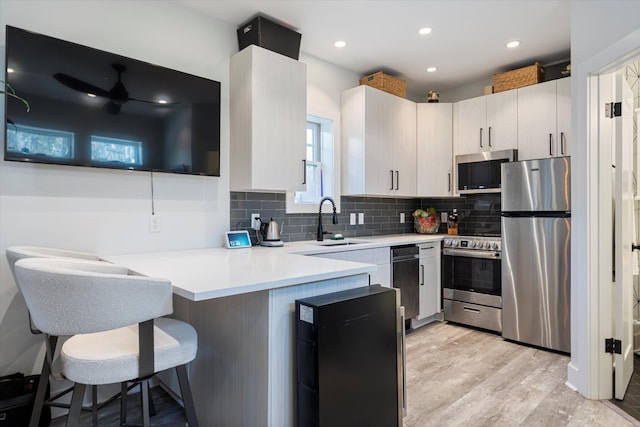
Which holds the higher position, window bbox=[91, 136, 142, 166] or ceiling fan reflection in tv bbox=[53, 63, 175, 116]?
ceiling fan reflection in tv bbox=[53, 63, 175, 116]

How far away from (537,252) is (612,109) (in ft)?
4.33

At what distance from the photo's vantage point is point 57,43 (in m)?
2.05

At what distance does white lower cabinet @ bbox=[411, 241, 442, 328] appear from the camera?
3.72m

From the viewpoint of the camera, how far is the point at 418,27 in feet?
10.00

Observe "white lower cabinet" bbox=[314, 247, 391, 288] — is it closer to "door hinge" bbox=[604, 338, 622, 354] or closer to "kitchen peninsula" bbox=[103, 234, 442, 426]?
"kitchen peninsula" bbox=[103, 234, 442, 426]

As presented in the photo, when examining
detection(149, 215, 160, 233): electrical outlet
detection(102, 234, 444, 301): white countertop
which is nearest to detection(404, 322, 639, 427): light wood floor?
detection(102, 234, 444, 301): white countertop

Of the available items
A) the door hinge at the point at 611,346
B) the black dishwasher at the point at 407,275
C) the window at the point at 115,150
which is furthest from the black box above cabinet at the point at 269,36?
the door hinge at the point at 611,346

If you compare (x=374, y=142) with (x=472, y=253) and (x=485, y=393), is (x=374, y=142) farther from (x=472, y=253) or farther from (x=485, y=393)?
(x=485, y=393)

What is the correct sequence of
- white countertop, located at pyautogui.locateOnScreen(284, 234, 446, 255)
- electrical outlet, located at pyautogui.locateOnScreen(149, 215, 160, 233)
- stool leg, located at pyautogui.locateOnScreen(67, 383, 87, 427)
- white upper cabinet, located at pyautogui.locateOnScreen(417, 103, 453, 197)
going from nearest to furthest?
1. stool leg, located at pyautogui.locateOnScreen(67, 383, 87, 427)
2. electrical outlet, located at pyautogui.locateOnScreen(149, 215, 160, 233)
3. white countertop, located at pyautogui.locateOnScreen(284, 234, 446, 255)
4. white upper cabinet, located at pyautogui.locateOnScreen(417, 103, 453, 197)

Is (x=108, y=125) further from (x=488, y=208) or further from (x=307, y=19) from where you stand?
(x=488, y=208)

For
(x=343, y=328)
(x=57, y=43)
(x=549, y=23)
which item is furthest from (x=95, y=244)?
(x=549, y=23)

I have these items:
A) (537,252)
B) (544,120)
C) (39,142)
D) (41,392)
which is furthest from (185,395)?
(544,120)

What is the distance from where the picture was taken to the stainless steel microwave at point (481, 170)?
3.78 meters

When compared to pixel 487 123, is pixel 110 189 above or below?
below
